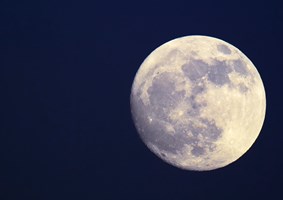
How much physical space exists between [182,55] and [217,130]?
3.08 ft

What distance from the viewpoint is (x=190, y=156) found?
3846mm

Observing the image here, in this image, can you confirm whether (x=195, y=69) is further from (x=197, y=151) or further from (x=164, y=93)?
(x=197, y=151)

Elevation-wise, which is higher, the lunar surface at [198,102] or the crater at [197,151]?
the lunar surface at [198,102]

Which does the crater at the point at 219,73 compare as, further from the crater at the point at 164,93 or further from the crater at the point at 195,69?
the crater at the point at 164,93

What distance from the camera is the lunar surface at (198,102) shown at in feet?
11.5

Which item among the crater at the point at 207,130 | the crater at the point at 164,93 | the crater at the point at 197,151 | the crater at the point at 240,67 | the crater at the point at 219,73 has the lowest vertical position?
the crater at the point at 197,151

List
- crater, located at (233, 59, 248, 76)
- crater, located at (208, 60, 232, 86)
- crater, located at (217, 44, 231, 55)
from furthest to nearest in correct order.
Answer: crater, located at (217, 44, 231, 55)
crater, located at (233, 59, 248, 76)
crater, located at (208, 60, 232, 86)

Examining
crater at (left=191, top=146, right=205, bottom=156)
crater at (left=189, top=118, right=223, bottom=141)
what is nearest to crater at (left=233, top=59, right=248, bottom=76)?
crater at (left=189, top=118, right=223, bottom=141)

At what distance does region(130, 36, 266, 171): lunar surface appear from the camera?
11.5 ft

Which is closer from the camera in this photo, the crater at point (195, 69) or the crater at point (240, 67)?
the crater at point (195, 69)

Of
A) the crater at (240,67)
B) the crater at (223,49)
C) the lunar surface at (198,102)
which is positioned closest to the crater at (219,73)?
the lunar surface at (198,102)

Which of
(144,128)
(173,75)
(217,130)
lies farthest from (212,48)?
(144,128)

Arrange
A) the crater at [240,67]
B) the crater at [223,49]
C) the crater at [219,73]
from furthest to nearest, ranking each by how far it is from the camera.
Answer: the crater at [223,49]
the crater at [240,67]
the crater at [219,73]

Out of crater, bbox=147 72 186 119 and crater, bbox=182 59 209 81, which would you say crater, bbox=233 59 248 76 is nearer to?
crater, bbox=182 59 209 81
